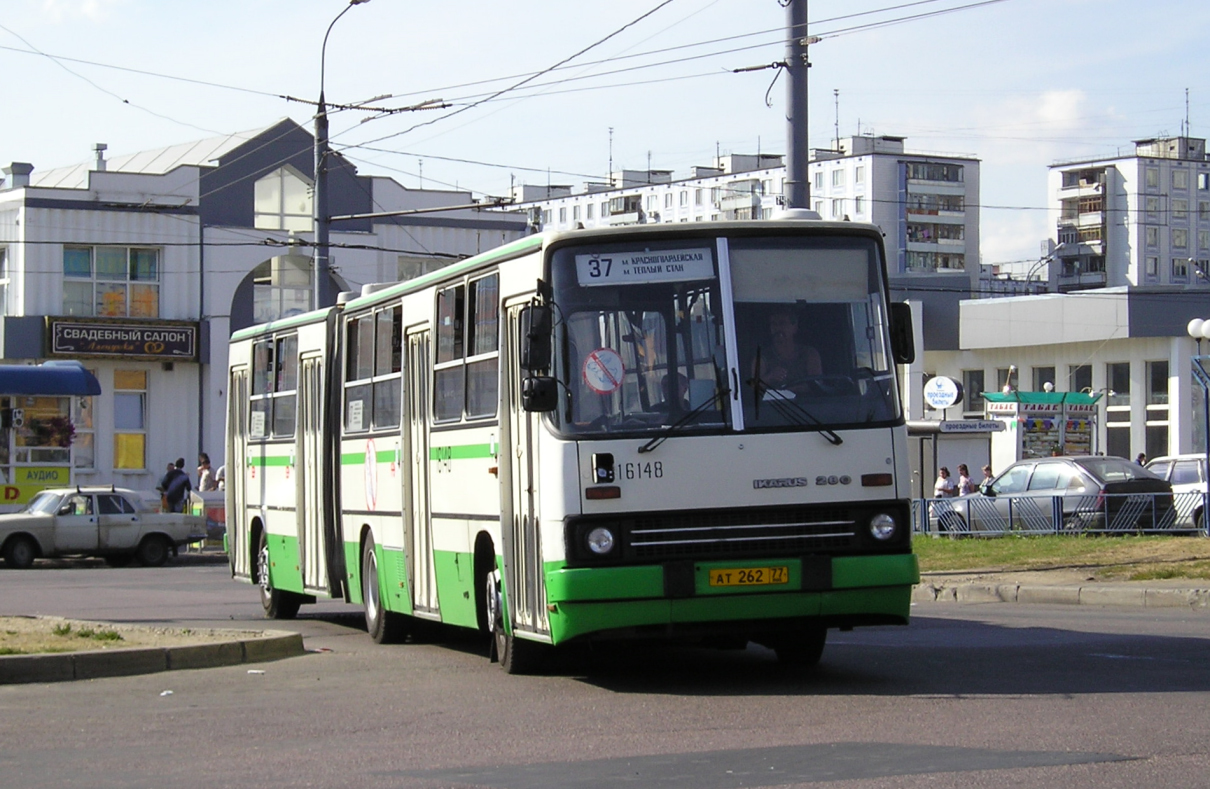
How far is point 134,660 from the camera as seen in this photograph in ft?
40.3

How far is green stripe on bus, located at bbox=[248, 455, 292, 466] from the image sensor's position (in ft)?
59.9

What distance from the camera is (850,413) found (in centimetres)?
1091

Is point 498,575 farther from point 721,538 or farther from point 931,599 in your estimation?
point 931,599

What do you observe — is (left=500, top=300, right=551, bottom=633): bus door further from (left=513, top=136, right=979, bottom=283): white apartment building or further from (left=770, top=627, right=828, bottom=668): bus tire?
(left=513, top=136, right=979, bottom=283): white apartment building

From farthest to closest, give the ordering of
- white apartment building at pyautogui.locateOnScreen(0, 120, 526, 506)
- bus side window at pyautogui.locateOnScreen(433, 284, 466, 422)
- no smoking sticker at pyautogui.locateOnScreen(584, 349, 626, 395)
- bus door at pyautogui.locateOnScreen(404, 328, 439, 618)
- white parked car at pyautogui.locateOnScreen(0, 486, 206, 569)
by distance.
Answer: white apartment building at pyautogui.locateOnScreen(0, 120, 526, 506) < white parked car at pyautogui.locateOnScreen(0, 486, 206, 569) < bus door at pyautogui.locateOnScreen(404, 328, 439, 618) < bus side window at pyautogui.locateOnScreen(433, 284, 466, 422) < no smoking sticker at pyautogui.locateOnScreen(584, 349, 626, 395)

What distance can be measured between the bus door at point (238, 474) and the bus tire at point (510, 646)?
8.19 m

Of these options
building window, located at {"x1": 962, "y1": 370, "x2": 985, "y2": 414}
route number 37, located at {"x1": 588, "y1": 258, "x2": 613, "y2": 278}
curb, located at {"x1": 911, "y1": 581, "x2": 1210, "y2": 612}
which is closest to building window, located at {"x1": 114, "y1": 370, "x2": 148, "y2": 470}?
building window, located at {"x1": 962, "y1": 370, "x2": 985, "y2": 414}

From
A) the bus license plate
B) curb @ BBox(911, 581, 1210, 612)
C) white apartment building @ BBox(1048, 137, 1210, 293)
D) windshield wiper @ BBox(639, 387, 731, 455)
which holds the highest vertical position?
white apartment building @ BBox(1048, 137, 1210, 293)

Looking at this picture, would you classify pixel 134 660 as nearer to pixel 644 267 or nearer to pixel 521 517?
pixel 521 517

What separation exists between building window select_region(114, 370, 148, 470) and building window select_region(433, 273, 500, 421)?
36.3 meters

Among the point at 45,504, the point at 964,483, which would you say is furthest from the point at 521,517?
the point at 964,483

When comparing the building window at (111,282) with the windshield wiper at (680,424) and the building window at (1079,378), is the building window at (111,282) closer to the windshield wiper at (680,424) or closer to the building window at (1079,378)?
the building window at (1079,378)

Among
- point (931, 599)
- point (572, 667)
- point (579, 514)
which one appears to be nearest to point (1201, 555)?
point (931, 599)

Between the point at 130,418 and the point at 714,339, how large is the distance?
39.6m
